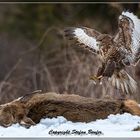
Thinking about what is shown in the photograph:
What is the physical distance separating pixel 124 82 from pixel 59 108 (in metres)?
0.59

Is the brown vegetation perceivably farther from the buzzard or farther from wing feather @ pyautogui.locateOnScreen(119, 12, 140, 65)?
wing feather @ pyautogui.locateOnScreen(119, 12, 140, 65)

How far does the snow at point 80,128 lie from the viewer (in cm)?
653

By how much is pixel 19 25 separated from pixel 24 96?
0.61 meters

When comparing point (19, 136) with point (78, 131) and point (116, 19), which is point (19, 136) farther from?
point (116, 19)

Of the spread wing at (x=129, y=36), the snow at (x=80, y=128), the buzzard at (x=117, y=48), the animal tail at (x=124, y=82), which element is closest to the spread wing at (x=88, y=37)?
the buzzard at (x=117, y=48)

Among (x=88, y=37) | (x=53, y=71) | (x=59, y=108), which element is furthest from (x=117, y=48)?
(x=59, y=108)

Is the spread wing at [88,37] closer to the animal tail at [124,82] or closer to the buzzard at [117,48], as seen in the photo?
the buzzard at [117,48]

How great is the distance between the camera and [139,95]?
6.67m

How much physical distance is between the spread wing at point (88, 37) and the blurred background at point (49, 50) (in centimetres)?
5

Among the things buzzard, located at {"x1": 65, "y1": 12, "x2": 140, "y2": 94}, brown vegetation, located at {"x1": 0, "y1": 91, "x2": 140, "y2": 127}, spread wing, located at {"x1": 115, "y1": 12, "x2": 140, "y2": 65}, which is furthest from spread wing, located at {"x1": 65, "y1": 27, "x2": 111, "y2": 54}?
brown vegetation, located at {"x1": 0, "y1": 91, "x2": 140, "y2": 127}

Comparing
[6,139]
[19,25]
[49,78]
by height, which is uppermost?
[19,25]

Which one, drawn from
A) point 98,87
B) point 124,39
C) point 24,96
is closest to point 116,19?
point 124,39

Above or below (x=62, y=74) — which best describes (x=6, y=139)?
below

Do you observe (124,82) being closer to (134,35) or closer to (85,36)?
(134,35)
